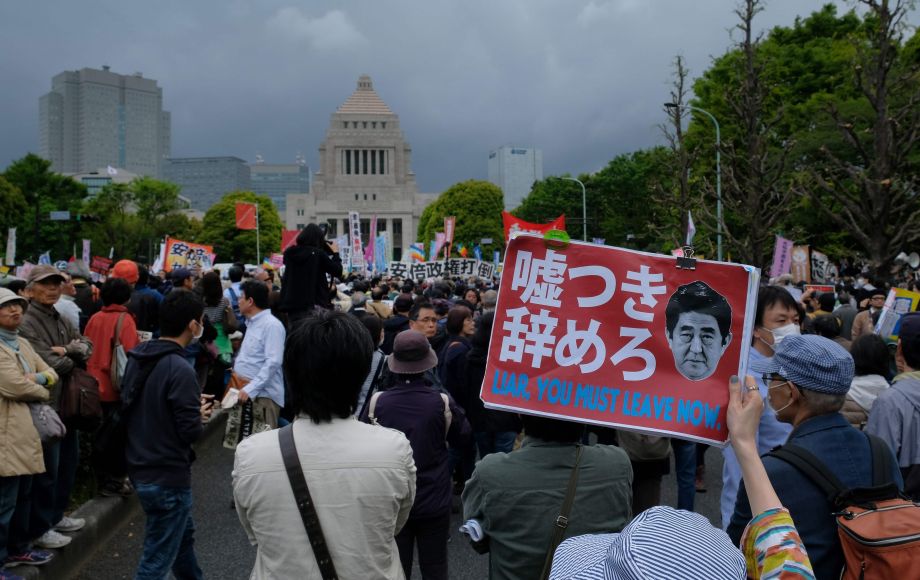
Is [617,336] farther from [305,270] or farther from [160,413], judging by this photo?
[305,270]

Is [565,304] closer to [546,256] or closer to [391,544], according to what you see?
[546,256]

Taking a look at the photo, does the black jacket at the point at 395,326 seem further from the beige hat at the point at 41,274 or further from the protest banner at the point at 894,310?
the protest banner at the point at 894,310

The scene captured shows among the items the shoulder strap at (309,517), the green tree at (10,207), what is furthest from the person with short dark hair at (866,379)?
the green tree at (10,207)

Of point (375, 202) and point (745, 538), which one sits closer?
point (745, 538)

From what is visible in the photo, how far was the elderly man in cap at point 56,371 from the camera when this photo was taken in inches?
170

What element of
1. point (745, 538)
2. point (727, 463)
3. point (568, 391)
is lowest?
point (727, 463)

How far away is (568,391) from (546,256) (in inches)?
20.0

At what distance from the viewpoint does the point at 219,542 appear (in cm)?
508

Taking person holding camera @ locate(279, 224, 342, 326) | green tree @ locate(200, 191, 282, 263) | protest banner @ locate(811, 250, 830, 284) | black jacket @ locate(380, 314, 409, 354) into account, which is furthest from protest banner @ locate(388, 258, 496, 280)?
green tree @ locate(200, 191, 282, 263)

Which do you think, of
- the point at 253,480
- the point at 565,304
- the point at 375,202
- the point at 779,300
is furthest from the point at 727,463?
the point at 375,202

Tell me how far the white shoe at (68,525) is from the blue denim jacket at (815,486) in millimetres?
4336

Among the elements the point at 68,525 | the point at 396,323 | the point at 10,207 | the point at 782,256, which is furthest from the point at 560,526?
the point at 10,207

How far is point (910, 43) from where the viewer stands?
82.0ft

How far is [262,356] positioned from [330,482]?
3.47 metres
